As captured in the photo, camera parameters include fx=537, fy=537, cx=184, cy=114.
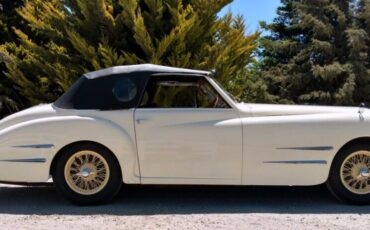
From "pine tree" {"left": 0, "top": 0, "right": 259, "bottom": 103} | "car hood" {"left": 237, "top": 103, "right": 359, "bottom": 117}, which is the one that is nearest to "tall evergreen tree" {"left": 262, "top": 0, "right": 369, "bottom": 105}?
"pine tree" {"left": 0, "top": 0, "right": 259, "bottom": 103}

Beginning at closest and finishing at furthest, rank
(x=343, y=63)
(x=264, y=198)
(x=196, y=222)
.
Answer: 1. (x=196, y=222)
2. (x=264, y=198)
3. (x=343, y=63)

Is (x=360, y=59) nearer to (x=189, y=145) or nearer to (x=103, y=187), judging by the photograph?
(x=189, y=145)

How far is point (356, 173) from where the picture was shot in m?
6.00

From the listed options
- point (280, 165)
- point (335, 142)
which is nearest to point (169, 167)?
point (280, 165)

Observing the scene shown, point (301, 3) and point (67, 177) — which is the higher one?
point (301, 3)

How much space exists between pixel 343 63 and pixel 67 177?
11.3 meters

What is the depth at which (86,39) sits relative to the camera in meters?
10.0

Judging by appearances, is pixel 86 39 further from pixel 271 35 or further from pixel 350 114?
pixel 271 35

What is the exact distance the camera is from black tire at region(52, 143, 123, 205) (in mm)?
5945

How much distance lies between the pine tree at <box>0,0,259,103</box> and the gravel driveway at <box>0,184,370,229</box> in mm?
3234

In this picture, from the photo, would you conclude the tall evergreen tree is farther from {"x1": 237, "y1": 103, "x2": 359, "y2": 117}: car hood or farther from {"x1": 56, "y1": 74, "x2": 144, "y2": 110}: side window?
{"x1": 56, "y1": 74, "x2": 144, "y2": 110}: side window

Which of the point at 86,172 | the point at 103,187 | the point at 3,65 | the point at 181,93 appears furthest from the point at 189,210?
the point at 3,65

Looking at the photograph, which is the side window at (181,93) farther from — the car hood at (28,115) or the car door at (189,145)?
the car hood at (28,115)

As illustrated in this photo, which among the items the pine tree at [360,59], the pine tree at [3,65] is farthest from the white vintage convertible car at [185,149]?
the pine tree at [360,59]
